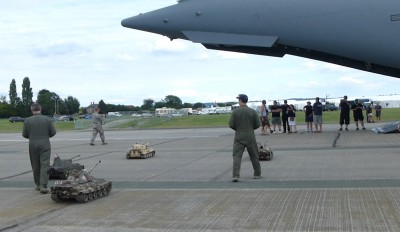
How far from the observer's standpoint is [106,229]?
598 cm

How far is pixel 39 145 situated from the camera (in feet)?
28.8

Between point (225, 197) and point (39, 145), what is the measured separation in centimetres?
353

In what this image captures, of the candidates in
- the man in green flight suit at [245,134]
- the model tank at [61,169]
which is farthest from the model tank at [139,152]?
the man in green flight suit at [245,134]

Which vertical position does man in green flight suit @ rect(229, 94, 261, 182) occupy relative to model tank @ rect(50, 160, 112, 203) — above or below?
above

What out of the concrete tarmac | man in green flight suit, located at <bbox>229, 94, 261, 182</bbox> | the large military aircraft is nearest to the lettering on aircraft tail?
the large military aircraft

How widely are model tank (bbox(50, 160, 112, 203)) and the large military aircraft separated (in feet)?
41.5

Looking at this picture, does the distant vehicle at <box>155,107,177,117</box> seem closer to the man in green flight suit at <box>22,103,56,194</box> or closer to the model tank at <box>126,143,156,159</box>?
the model tank at <box>126,143,156,159</box>

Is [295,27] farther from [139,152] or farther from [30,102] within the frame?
[30,102]

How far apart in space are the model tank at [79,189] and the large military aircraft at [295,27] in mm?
12658

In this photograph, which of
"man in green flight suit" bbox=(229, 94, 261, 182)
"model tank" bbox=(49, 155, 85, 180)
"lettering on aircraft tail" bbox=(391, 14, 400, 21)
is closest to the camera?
"man in green flight suit" bbox=(229, 94, 261, 182)

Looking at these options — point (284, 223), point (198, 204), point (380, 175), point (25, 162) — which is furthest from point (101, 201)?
point (25, 162)

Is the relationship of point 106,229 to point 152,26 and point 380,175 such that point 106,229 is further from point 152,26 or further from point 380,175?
point 152,26

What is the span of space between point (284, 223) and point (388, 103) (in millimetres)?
116433

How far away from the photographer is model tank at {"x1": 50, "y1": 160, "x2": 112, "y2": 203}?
24.7 feet
